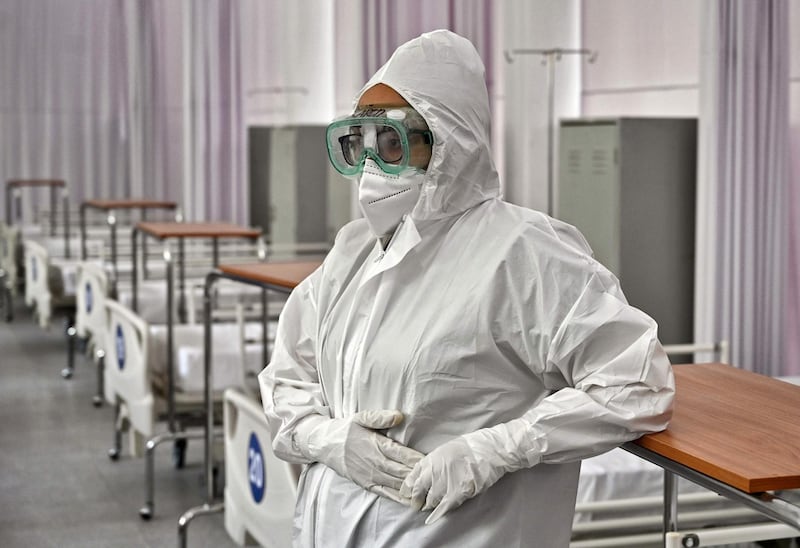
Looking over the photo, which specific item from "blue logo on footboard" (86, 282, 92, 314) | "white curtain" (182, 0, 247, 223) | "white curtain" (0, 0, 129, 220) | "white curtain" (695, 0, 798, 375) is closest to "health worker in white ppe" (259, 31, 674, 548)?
"white curtain" (695, 0, 798, 375)

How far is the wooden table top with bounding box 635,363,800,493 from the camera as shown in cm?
161

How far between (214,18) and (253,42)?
425 mm

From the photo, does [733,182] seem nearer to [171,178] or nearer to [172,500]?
[172,500]

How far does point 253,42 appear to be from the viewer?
9.78 meters

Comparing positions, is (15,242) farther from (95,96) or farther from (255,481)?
(255,481)

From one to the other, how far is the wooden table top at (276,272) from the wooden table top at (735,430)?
142 cm

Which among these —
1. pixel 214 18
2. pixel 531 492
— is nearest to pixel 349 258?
pixel 531 492

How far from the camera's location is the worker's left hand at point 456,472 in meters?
1.86

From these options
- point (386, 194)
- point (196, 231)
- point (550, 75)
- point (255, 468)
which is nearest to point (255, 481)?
point (255, 468)

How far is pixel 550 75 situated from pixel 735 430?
14.2 ft

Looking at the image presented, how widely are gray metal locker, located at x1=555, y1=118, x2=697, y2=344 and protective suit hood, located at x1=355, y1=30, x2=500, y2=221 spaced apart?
3240 millimetres

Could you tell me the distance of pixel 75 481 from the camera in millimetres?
5414

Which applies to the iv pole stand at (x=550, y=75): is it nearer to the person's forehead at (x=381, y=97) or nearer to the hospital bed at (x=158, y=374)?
the hospital bed at (x=158, y=374)

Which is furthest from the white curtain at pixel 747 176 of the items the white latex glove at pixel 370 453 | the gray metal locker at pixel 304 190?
the gray metal locker at pixel 304 190
